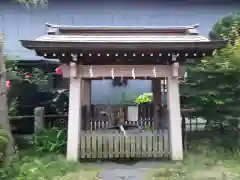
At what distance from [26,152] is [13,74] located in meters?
2.88

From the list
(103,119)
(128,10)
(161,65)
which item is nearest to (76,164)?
(103,119)

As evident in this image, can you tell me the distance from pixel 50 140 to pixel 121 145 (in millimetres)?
2296

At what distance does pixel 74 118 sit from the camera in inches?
396

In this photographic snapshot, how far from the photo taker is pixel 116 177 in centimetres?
840

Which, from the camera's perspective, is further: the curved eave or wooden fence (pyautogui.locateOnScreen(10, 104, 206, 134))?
wooden fence (pyautogui.locateOnScreen(10, 104, 206, 134))

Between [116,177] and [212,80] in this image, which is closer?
[116,177]

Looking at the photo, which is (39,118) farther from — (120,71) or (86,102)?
(120,71)

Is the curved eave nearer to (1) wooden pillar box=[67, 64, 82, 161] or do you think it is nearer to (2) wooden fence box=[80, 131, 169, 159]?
(1) wooden pillar box=[67, 64, 82, 161]

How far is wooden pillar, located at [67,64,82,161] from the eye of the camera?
9984mm

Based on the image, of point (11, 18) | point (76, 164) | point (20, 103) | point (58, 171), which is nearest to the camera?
point (58, 171)

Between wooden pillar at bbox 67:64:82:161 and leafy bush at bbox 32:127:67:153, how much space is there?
0.79 m

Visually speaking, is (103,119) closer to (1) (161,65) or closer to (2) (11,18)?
(1) (161,65)

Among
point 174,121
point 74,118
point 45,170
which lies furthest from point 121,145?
point 45,170

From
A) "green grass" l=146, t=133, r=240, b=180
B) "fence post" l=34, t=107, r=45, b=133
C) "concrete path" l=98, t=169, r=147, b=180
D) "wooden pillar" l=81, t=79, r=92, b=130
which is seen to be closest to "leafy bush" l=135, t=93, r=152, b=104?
"wooden pillar" l=81, t=79, r=92, b=130
